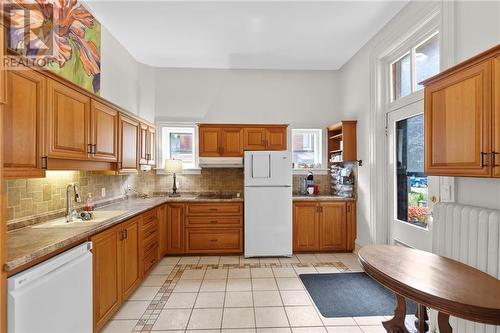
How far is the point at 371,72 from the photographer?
3.42 meters

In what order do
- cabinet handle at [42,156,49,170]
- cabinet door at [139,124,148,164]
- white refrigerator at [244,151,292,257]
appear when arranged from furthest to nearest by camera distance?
1. white refrigerator at [244,151,292,257]
2. cabinet door at [139,124,148,164]
3. cabinet handle at [42,156,49,170]

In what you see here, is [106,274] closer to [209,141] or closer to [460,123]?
[209,141]

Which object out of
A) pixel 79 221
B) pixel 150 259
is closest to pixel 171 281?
pixel 150 259

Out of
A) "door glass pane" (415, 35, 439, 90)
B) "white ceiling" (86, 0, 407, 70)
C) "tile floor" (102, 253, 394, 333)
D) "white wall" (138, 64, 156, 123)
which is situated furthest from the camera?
→ "white wall" (138, 64, 156, 123)

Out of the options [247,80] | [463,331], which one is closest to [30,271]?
[463,331]

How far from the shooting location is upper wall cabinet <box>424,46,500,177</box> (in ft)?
4.87

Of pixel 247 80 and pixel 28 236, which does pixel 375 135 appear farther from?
pixel 28 236

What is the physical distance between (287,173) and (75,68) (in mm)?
2944

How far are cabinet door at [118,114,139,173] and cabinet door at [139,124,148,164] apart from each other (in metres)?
0.10

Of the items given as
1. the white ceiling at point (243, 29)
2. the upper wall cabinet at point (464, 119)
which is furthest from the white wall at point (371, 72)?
the upper wall cabinet at point (464, 119)

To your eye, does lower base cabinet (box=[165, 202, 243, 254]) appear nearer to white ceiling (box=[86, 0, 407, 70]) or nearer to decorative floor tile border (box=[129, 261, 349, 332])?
decorative floor tile border (box=[129, 261, 349, 332])

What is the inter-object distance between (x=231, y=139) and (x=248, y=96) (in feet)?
3.22

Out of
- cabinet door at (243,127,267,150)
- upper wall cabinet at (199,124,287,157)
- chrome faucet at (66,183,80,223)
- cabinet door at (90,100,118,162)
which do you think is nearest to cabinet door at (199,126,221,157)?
upper wall cabinet at (199,124,287,157)

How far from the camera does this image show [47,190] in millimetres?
2162
